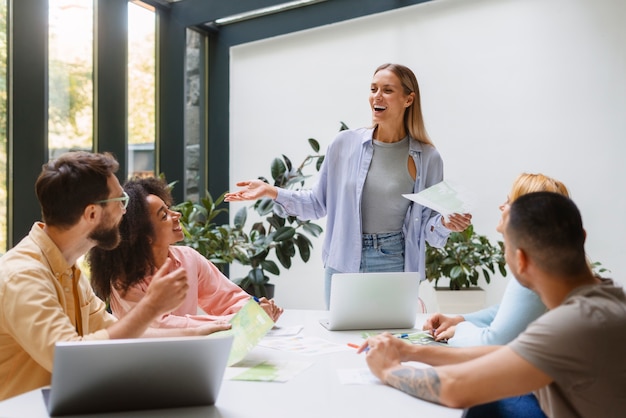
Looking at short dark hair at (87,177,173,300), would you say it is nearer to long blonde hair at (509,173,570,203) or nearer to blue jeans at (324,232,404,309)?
blue jeans at (324,232,404,309)

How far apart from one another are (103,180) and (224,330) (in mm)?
565

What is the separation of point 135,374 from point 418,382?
580 mm

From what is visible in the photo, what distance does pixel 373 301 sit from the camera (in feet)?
6.72

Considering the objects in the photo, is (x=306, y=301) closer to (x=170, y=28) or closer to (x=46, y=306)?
(x=170, y=28)

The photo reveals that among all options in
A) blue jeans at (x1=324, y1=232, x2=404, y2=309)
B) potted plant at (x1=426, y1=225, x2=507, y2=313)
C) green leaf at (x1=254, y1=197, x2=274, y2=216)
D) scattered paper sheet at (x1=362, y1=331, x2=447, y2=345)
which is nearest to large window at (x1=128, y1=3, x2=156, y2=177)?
green leaf at (x1=254, y1=197, x2=274, y2=216)

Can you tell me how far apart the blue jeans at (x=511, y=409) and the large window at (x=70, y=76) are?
3217mm

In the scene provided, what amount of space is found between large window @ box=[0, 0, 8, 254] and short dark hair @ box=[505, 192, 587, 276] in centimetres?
322

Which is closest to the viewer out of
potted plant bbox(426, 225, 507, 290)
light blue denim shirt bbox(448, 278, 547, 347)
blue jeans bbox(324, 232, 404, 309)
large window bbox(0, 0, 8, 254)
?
light blue denim shirt bbox(448, 278, 547, 347)

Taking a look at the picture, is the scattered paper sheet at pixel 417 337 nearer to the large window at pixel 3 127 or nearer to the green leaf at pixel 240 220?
the green leaf at pixel 240 220

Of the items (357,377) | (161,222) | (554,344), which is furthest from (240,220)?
(554,344)

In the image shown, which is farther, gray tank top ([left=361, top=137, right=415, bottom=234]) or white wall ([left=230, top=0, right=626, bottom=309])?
white wall ([left=230, top=0, right=626, bottom=309])

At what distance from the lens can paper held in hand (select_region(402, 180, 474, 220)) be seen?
2.08m

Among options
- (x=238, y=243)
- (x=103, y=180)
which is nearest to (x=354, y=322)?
(x=103, y=180)

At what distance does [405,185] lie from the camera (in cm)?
260
